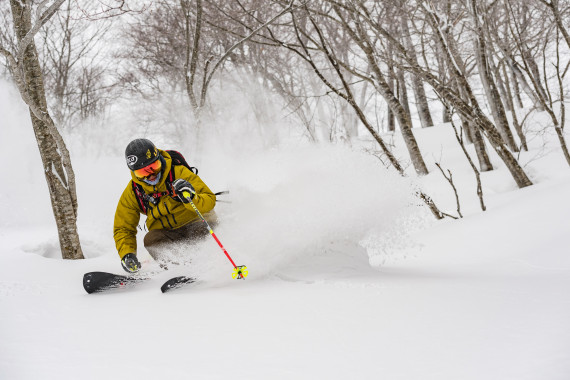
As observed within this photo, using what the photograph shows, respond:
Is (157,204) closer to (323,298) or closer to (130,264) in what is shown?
(130,264)

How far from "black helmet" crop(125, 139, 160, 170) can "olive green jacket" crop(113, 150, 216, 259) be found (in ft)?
0.69

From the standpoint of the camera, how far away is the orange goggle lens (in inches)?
145

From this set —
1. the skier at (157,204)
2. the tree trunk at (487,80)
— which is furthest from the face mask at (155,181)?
the tree trunk at (487,80)

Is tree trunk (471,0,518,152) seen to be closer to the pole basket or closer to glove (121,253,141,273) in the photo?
the pole basket

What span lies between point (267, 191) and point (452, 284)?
6.91ft

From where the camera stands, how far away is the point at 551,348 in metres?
1.72

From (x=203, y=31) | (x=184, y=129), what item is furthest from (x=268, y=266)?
(x=184, y=129)

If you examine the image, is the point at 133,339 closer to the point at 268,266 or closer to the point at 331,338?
the point at 331,338

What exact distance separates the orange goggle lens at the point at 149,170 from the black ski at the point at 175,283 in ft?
3.08

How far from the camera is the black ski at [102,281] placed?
352 centimetres

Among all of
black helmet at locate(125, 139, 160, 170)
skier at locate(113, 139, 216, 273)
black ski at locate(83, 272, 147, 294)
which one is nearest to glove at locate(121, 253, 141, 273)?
skier at locate(113, 139, 216, 273)

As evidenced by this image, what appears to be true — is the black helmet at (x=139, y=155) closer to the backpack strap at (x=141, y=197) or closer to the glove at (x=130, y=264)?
the backpack strap at (x=141, y=197)

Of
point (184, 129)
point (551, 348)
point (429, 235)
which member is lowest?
point (429, 235)

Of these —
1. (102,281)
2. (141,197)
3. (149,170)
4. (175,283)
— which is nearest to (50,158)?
(141,197)
